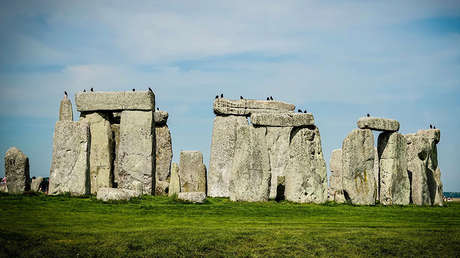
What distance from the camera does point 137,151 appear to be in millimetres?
24891

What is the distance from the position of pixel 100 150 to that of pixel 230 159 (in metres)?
5.48

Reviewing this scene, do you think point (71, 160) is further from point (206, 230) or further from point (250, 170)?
point (206, 230)

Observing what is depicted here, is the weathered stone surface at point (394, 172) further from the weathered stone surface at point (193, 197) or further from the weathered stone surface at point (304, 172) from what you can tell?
the weathered stone surface at point (193, 197)

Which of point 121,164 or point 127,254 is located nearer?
point 127,254

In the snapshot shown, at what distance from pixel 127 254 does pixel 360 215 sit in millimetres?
8921

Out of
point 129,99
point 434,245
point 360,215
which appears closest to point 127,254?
point 434,245

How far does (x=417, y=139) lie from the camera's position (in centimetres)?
2573

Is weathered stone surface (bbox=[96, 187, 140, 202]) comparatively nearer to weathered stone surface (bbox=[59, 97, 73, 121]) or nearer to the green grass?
the green grass

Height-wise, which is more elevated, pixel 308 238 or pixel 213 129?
pixel 213 129

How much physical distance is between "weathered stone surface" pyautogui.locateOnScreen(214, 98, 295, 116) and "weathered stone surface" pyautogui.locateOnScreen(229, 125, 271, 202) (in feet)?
19.4

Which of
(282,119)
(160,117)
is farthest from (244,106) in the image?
(282,119)

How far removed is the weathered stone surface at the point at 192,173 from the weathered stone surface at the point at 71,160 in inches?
187

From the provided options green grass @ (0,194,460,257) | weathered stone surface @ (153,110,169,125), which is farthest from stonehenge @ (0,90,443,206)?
green grass @ (0,194,460,257)

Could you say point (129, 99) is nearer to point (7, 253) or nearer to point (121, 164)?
point (121, 164)
